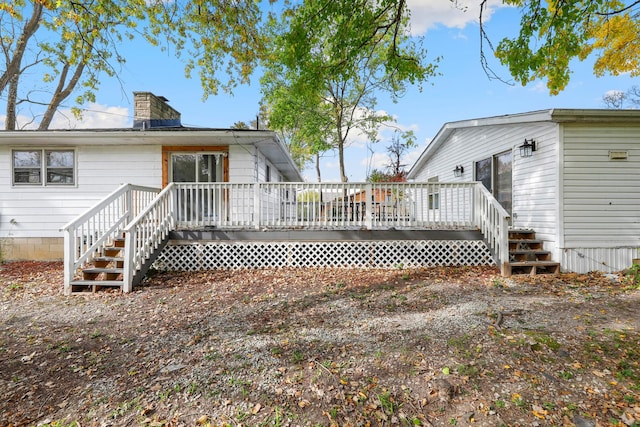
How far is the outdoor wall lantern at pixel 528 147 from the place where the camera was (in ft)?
23.6

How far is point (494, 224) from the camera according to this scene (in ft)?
22.2

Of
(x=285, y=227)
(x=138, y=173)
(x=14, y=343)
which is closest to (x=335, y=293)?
(x=285, y=227)

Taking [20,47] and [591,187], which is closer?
[591,187]

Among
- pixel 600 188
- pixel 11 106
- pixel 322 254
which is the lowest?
pixel 322 254

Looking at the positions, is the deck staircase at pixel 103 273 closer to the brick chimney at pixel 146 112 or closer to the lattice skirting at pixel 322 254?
the lattice skirting at pixel 322 254

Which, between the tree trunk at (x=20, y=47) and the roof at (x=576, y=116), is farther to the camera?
the tree trunk at (x=20, y=47)

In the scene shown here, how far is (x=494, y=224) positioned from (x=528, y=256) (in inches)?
44.4

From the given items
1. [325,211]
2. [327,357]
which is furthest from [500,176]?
[327,357]

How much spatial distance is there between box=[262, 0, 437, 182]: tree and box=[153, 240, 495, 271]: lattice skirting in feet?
11.0

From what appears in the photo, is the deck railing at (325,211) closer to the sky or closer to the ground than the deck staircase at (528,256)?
closer to the sky

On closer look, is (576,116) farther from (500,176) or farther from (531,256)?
(531,256)

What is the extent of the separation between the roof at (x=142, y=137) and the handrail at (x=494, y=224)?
511 centimetres

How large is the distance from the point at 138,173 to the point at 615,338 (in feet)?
33.2

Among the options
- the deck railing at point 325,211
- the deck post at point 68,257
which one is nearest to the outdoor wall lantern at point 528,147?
the deck railing at point 325,211
